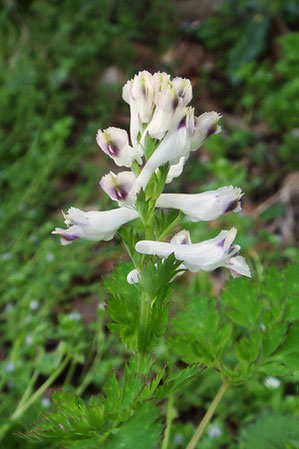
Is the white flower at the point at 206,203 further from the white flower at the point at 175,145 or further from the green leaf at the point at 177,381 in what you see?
the green leaf at the point at 177,381

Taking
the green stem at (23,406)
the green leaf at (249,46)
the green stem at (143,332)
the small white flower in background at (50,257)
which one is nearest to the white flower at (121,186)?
the green stem at (143,332)

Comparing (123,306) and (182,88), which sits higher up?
(182,88)

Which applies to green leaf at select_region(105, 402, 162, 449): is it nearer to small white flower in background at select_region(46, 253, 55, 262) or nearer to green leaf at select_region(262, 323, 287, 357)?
green leaf at select_region(262, 323, 287, 357)

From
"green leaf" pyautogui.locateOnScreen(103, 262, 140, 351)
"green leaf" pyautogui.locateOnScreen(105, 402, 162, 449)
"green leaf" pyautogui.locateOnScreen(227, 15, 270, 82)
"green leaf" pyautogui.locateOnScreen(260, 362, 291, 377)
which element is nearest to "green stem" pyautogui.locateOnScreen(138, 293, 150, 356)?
"green leaf" pyautogui.locateOnScreen(103, 262, 140, 351)

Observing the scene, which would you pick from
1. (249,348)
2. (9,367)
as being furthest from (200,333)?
(9,367)

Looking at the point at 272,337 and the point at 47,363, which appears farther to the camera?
the point at 47,363

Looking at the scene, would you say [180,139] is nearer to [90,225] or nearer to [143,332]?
[90,225]

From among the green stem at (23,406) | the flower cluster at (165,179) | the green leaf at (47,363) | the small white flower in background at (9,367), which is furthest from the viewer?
the small white flower in background at (9,367)

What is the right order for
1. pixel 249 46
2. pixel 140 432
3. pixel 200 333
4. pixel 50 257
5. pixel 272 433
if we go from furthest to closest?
pixel 249 46
pixel 50 257
pixel 272 433
pixel 200 333
pixel 140 432
